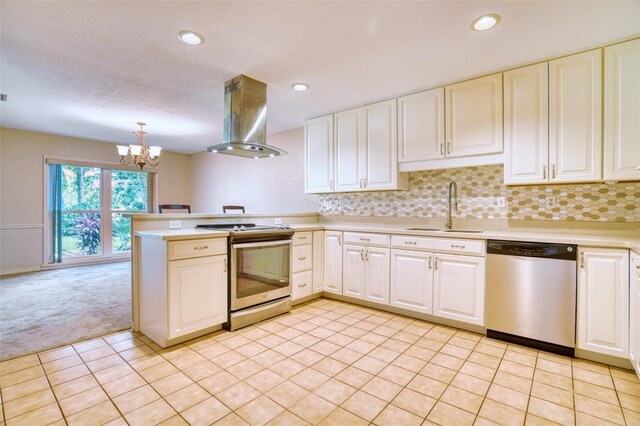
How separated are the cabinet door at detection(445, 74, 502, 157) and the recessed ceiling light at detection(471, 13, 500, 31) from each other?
81 cm

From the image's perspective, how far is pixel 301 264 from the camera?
11.5ft

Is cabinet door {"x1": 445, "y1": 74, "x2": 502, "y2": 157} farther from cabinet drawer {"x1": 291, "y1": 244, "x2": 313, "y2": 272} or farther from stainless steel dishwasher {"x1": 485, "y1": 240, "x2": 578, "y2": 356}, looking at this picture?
cabinet drawer {"x1": 291, "y1": 244, "x2": 313, "y2": 272}

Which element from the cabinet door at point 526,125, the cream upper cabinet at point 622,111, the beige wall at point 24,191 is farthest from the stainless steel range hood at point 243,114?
the beige wall at point 24,191

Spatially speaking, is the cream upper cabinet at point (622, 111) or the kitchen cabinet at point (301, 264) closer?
the cream upper cabinet at point (622, 111)

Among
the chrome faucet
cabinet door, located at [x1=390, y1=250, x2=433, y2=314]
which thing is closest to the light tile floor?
cabinet door, located at [x1=390, y1=250, x2=433, y2=314]

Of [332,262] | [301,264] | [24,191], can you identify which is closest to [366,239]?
[332,262]

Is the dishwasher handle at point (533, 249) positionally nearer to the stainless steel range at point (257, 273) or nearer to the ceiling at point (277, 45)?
the ceiling at point (277, 45)

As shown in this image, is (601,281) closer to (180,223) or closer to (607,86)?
(607,86)

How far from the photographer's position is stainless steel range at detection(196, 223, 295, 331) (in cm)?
Answer: 278

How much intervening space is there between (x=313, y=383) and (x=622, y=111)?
2.94 m

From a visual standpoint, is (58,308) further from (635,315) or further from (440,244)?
(635,315)

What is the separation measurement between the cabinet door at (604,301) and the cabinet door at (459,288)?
67cm

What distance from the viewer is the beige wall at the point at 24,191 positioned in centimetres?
496

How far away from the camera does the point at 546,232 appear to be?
9.00ft
